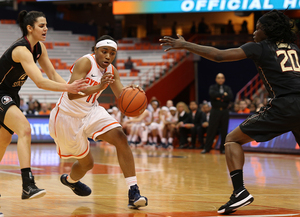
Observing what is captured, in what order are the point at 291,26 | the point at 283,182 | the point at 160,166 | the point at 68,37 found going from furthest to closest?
the point at 68,37 → the point at 160,166 → the point at 283,182 → the point at 291,26

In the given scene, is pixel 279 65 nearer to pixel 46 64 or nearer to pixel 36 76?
pixel 36 76

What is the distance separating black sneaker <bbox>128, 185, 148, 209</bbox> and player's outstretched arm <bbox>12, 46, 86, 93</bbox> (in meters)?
1.35

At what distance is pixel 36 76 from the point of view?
4.76 meters

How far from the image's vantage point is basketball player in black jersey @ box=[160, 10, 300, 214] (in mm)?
4555

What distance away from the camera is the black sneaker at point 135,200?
4.89 meters

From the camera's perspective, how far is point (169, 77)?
24.3 meters

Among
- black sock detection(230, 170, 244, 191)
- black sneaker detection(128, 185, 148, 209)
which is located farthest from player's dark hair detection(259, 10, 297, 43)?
black sneaker detection(128, 185, 148, 209)

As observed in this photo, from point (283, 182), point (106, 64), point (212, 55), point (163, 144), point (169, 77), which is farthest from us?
point (169, 77)

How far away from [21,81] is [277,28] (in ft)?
9.78

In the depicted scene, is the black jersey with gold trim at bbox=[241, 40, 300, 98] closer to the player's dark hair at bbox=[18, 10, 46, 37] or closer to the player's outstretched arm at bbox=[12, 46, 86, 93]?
the player's outstretched arm at bbox=[12, 46, 86, 93]

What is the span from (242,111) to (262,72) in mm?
10205

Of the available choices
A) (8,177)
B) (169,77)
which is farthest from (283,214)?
(169,77)

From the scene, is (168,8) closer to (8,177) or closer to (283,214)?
(8,177)

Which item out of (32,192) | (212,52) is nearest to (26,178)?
(32,192)
